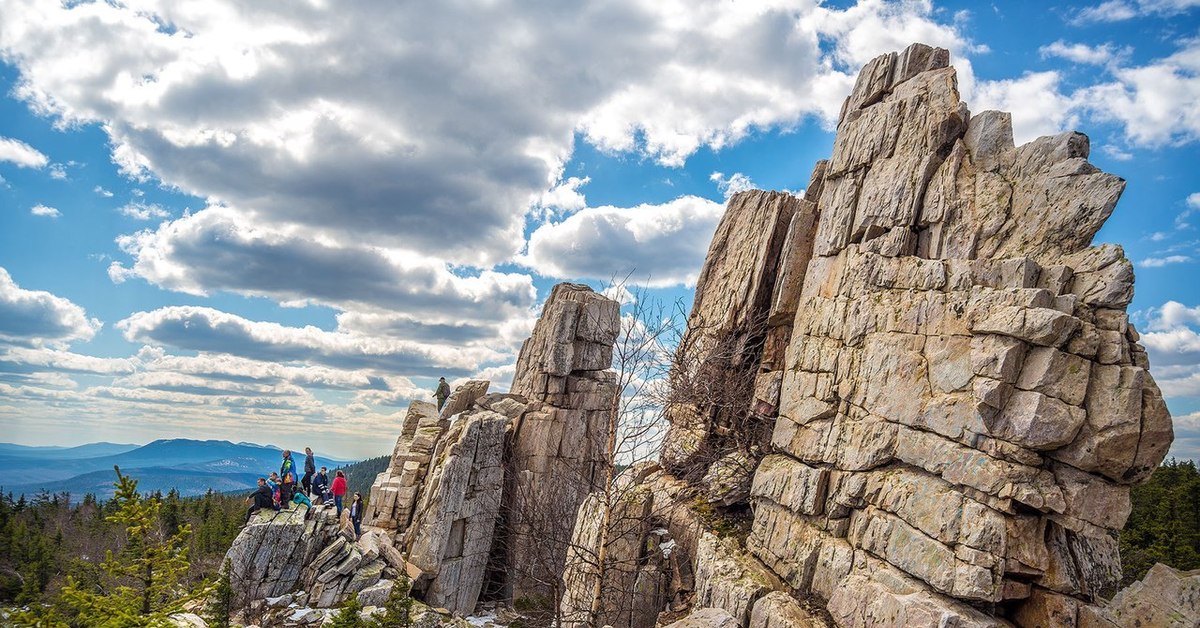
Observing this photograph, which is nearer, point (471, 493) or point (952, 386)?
point (952, 386)

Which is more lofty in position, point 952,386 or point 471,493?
point 952,386

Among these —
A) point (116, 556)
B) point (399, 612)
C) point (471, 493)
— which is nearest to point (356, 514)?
point (471, 493)

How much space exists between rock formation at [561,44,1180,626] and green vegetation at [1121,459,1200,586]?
1892cm

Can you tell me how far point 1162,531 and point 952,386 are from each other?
29.6 metres

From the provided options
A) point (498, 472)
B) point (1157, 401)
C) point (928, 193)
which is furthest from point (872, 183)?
point (498, 472)

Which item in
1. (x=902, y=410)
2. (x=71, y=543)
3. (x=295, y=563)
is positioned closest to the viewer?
(x=902, y=410)

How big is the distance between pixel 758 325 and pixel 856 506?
22.9ft

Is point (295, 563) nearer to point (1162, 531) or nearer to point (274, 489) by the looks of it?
point (274, 489)

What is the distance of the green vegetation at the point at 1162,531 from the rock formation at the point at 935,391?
18916 millimetres

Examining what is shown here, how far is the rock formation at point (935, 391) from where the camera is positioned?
1093 centimetres

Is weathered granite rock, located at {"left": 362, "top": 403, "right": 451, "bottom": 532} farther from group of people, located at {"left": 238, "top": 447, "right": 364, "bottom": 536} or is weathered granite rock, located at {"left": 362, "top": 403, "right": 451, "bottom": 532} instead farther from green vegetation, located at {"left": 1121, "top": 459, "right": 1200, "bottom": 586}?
green vegetation, located at {"left": 1121, "top": 459, "right": 1200, "bottom": 586}

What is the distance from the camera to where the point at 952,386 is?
1223 cm

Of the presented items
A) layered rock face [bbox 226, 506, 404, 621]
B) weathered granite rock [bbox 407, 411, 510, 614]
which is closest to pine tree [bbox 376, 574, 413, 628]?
layered rock face [bbox 226, 506, 404, 621]

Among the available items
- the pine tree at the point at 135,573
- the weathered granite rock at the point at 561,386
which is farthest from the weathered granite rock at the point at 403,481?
the pine tree at the point at 135,573
